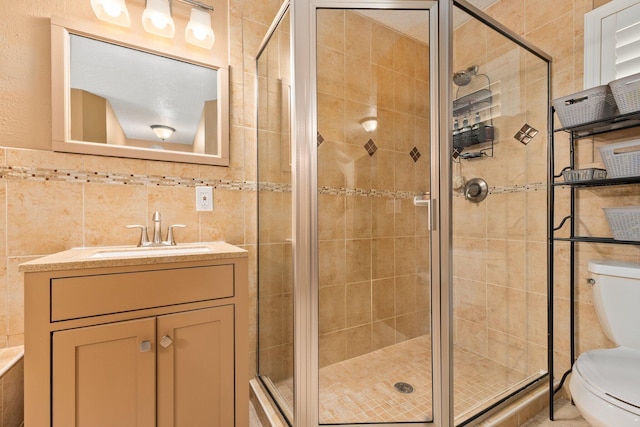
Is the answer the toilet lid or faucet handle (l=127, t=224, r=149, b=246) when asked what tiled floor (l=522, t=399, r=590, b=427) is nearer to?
the toilet lid

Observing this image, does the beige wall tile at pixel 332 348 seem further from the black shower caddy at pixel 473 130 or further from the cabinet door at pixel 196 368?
the black shower caddy at pixel 473 130

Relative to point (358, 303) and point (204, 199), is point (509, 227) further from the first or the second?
point (204, 199)

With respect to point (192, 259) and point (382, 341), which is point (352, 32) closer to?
point (192, 259)

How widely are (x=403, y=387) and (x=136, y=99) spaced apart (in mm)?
1932

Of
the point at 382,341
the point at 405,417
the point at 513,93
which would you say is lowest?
the point at 405,417

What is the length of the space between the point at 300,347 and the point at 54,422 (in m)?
0.82

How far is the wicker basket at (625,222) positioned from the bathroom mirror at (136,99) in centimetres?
191

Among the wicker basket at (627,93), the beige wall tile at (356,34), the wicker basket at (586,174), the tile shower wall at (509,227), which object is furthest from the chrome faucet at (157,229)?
the wicker basket at (627,93)

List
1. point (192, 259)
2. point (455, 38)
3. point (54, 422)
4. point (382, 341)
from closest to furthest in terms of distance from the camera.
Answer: point (54, 422), point (192, 259), point (455, 38), point (382, 341)

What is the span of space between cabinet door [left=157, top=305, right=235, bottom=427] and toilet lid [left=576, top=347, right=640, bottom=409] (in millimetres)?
1384

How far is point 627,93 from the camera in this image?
47.2 inches

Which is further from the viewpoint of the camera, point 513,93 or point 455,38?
point 513,93

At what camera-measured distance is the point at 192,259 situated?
3.60 feet

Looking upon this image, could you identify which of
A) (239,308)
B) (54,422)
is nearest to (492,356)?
(239,308)
